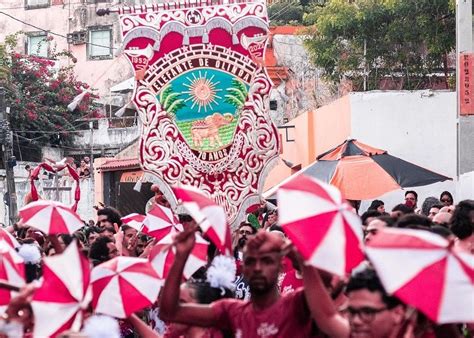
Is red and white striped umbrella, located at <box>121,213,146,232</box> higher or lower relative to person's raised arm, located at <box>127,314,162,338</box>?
higher

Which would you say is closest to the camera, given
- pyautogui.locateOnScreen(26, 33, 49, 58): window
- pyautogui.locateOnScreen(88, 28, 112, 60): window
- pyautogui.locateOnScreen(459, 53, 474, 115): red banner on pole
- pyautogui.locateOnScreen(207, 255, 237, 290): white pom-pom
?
pyautogui.locateOnScreen(207, 255, 237, 290): white pom-pom

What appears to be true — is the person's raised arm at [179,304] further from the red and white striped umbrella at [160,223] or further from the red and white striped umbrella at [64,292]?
the red and white striped umbrella at [160,223]

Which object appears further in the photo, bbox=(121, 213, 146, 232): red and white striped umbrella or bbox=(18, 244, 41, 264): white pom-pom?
bbox=(121, 213, 146, 232): red and white striped umbrella

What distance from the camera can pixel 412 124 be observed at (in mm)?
24406

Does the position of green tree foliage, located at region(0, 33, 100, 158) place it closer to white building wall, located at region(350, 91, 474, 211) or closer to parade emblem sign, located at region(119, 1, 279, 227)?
white building wall, located at region(350, 91, 474, 211)

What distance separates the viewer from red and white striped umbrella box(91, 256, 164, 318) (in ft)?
24.1

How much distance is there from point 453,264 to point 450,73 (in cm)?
2290

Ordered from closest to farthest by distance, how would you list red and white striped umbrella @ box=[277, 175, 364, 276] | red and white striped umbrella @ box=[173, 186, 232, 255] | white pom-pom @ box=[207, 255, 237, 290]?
red and white striped umbrella @ box=[277, 175, 364, 276], red and white striped umbrella @ box=[173, 186, 232, 255], white pom-pom @ box=[207, 255, 237, 290]

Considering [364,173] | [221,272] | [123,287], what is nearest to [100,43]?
[364,173]

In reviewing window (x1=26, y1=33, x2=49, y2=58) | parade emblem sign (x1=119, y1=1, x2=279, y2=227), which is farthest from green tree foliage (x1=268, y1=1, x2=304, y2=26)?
parade emblem sign (x1=119, y1=1, x2=279, y2=227)

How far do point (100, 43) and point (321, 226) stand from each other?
45.3 meters

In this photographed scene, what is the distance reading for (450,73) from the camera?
91.2ft

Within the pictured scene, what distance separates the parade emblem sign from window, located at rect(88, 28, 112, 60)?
118 feet

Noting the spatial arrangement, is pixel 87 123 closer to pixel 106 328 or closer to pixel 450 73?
pixel 450 73
